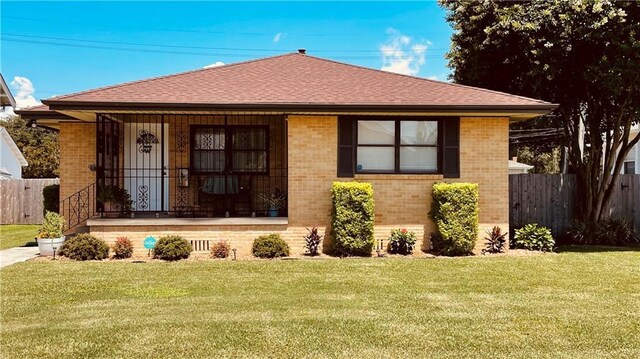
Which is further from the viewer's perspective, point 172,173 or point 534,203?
point 534,203

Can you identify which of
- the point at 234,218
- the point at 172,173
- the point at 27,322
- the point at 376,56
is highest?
the point at 376,56

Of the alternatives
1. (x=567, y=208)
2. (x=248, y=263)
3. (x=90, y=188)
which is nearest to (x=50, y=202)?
(x=90, y=188)

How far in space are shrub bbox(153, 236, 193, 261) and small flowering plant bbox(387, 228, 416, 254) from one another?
424 centimetres

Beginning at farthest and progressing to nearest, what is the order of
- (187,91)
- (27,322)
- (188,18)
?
(188,18), (187,91), (27,322)

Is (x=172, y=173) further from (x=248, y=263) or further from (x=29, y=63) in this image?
(x=29, y=63)

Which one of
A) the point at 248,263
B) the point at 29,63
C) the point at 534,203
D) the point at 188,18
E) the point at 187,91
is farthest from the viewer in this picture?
the point at 29,63

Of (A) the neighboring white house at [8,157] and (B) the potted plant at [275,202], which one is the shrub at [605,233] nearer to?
(B) the potted plant at [275,202]

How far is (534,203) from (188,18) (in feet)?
41.8

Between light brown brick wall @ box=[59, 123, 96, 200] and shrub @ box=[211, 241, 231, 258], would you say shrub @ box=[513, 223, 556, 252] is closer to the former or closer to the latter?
shrub @ box=[211, 241, 231, 258]

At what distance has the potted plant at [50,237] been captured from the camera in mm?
10148

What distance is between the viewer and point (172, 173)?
41.4ft

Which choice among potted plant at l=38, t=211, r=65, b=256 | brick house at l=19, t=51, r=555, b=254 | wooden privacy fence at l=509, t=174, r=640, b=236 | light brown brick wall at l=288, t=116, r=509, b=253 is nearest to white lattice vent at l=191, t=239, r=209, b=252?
brick house at l=19, t=51, r=555, b=254

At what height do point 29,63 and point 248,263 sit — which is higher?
point 29,63

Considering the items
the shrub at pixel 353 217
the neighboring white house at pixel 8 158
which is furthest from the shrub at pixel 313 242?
the neighboring white house at pixel 8 158
